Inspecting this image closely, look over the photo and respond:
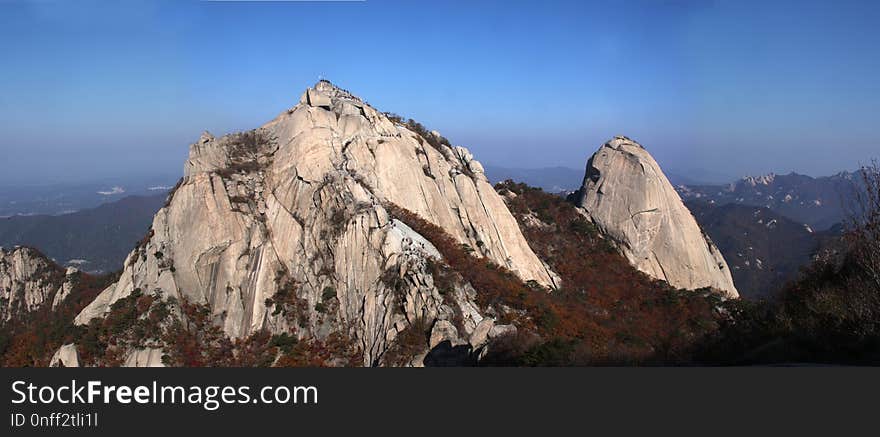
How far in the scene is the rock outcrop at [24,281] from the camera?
172ft

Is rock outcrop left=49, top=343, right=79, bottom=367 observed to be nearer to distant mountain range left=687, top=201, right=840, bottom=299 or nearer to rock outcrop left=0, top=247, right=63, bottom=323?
rock outcrop left=0, top=247, right=63, bottom=323

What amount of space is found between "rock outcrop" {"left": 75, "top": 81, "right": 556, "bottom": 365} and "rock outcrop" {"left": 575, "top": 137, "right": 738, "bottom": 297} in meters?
9.79

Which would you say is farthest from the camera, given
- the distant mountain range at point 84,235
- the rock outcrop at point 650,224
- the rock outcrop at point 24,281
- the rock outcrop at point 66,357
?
the distant mountain range at point 84,235

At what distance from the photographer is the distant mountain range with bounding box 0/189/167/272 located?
159 m

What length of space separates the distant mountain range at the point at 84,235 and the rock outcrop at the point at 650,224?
159 metres

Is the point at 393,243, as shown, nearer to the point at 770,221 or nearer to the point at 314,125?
the point at 314,125

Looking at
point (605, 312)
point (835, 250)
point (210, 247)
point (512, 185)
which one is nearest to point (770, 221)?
point (512, 185)

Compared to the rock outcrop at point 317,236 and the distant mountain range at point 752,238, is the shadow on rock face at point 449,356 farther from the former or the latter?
the distant mountain range at point 752,238

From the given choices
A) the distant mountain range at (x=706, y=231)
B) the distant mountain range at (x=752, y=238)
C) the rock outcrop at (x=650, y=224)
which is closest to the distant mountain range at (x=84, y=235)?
the distant mountain range at (x=706, y=231)

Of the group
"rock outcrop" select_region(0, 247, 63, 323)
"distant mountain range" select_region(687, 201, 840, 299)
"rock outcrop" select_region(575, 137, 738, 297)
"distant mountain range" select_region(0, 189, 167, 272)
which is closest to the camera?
"rock outcrop" select_region(575, 137, 738, 297)

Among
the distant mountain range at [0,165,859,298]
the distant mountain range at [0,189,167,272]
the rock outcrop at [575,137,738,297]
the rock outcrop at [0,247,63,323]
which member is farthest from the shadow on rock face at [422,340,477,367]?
the distant mountain range at [0,189,167,272]

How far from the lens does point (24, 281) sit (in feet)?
177

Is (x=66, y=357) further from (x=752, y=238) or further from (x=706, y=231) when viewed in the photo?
(x=752, y=238)

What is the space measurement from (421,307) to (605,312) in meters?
15.3
